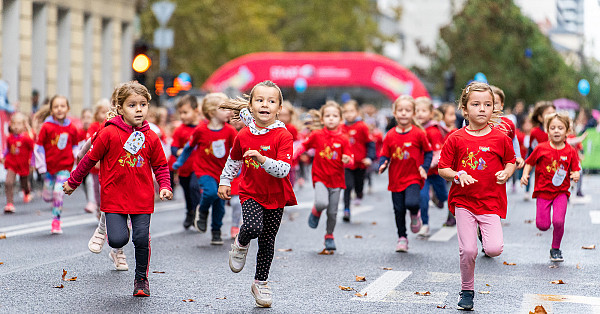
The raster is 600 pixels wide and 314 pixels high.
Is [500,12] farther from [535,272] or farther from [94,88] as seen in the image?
[535,272]

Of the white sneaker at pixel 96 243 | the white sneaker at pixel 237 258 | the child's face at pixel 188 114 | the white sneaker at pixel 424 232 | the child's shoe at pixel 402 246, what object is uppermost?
the child's face at pixel 188 114

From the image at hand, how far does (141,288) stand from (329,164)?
13.2 ft

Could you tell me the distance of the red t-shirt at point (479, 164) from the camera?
24.4 ft

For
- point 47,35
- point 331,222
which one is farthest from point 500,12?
point 331,222

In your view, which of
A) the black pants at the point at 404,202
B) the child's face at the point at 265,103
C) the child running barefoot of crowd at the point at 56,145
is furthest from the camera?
the child running barefoot of crowd at the point at 56,145

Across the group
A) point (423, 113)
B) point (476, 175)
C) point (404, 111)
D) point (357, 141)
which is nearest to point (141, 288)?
point (476, 175)

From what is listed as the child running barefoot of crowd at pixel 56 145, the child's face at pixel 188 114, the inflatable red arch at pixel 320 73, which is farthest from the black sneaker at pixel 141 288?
the inflatable red arch at pixel 320 73

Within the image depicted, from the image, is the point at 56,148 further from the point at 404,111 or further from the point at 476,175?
the point at 476,175

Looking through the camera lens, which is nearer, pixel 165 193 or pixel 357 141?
pixel 165 193

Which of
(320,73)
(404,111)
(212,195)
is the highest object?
(320,73)

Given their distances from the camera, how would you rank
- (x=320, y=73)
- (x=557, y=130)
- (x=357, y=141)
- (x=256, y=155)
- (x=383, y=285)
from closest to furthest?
(x=256, y=155), (x=383, y=285), (x=557, y=130), (x=357, y=141), (x=320, y=73)

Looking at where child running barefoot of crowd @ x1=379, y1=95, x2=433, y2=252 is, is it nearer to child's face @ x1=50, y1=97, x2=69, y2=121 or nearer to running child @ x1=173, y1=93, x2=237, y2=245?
running child @ x1=173, y1=93, x2=237, y2=245

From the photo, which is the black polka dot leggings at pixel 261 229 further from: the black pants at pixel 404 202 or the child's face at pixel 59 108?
the child's face at pixel 59 108

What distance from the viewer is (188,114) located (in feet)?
40.3
